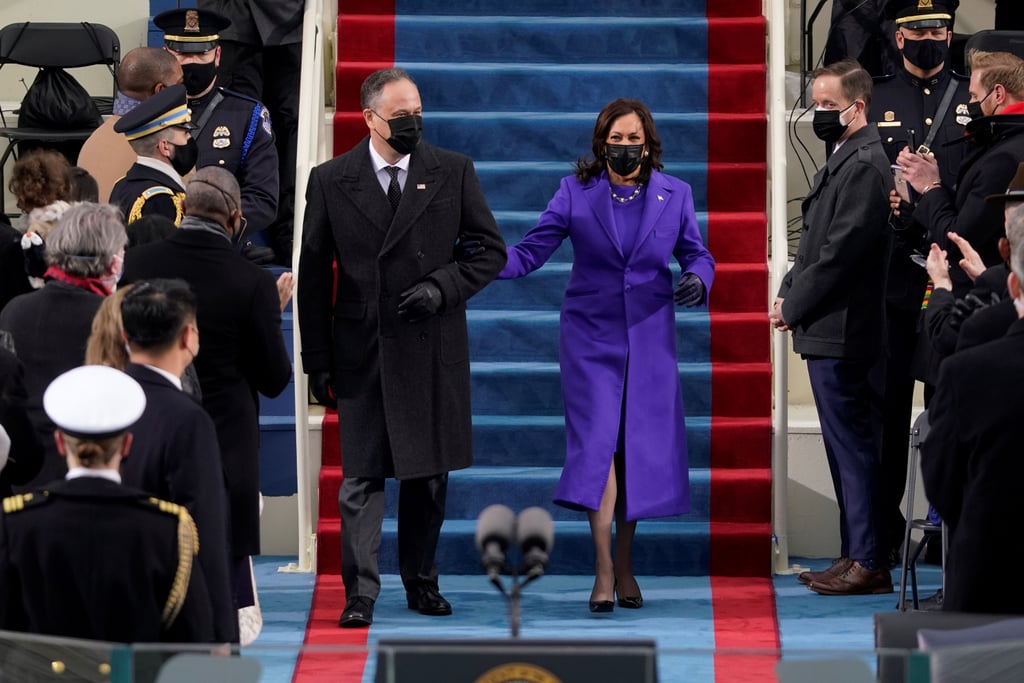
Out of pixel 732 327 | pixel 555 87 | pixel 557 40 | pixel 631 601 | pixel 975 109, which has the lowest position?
pixel 631 601

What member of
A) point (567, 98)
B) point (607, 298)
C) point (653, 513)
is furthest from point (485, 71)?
point (653, 513)

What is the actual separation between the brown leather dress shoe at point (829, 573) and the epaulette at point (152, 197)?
8.71 feet

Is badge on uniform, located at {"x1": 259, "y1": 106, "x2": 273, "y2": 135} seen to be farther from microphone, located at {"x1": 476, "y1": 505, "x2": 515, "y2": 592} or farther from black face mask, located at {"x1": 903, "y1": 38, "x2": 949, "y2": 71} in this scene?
microphone, located at {"x1": 476, "y1": 505, "x2": 515, "y2": 592}

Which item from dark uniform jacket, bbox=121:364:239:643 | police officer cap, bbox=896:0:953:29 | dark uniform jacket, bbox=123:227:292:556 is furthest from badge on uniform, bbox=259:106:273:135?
dark uniform jacket, bbox=121:364:239:643

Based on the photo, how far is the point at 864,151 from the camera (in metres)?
6.68

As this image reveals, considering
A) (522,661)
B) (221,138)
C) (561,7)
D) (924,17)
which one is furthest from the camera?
(561,7)

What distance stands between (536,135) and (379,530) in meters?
2.84

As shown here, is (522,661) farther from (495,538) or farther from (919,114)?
(919,114)

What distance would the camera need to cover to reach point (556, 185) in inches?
326

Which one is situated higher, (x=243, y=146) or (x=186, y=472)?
(x=243, y=146)

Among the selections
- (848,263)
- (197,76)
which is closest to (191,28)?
(197,76)

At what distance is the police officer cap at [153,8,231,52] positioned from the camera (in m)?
7.72

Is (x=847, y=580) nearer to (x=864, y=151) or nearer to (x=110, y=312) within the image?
(x=864, y=151)

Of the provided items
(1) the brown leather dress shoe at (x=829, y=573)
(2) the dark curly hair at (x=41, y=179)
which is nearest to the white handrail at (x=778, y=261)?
(1) the brown leather dress shoe at (x=829, y=573)
